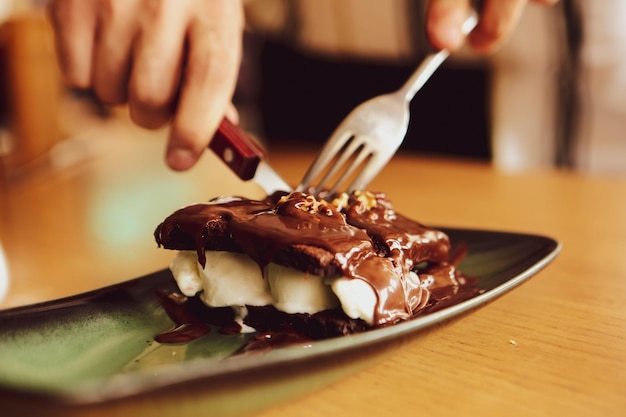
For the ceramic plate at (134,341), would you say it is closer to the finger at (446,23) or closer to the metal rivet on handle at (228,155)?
the metal rivet on handle at (228,155)

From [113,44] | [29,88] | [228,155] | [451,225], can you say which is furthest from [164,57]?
[29,88]

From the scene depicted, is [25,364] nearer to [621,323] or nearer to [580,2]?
[621,323]

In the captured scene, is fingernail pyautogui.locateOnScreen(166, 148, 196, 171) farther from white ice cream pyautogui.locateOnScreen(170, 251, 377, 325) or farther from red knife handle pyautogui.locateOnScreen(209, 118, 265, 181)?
white ice cream pyautogui.locateOnScreen(170, 251, 377, 325)

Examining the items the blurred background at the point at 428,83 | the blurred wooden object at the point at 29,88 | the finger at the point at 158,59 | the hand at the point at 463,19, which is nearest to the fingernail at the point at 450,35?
the hand at the point at 463,19

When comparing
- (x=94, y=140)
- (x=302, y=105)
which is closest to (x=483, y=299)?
(x=302, y=105)

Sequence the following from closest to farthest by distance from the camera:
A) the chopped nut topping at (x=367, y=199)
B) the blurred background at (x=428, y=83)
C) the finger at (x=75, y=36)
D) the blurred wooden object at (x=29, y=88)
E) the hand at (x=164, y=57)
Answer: the chopped nut topping at (x=367, y=199)
the hand at (x=164, y=57)
the finger at (x=75, y=36)
the blurred background at (x=428, y=83)
the blurred wooden object at (x=29, y=88)
